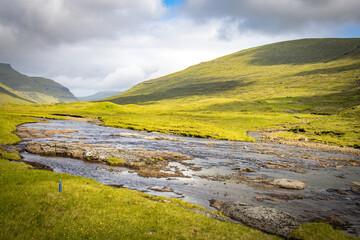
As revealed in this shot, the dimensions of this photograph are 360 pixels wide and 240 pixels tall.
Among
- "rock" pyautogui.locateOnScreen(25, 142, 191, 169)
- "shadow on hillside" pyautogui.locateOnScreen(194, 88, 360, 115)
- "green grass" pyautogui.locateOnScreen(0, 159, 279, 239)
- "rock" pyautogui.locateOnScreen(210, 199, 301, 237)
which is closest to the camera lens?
"green grass" pyautogui.locateOnScreen(0, 159, 279, 239)

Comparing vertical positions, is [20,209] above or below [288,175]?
above

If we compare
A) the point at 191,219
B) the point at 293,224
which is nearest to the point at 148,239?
the point at 191,219

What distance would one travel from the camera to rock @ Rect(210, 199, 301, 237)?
19.6 meters

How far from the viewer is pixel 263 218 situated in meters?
21.0

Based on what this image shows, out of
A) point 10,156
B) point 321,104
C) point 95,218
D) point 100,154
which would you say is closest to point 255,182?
point 95,218

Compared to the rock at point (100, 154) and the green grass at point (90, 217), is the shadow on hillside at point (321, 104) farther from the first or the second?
the green grass at point (90, 217)

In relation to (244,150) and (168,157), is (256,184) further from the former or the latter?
(244,150)

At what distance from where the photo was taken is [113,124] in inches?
4146


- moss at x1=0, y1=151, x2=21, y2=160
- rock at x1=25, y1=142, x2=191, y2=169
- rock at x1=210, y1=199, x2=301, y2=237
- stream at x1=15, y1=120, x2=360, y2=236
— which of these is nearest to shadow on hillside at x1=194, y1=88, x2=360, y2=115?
stream at x1=15, y1=120, x2=360, y2=236

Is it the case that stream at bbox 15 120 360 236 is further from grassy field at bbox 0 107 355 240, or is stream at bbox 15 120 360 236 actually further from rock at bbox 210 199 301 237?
grassy field at bbox 0 107 355 240

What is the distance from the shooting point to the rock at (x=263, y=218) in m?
19.6

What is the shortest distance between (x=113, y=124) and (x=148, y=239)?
312 ft

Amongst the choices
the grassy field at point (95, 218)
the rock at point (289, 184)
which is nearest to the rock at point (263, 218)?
the grassy field at point (95, 218)

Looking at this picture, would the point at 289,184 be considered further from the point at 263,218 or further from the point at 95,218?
the point at 95,218
